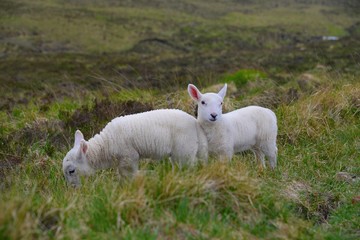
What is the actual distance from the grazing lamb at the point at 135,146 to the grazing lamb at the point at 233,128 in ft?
0.59

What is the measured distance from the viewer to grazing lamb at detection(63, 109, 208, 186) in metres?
6.26

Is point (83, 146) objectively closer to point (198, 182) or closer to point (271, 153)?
point (198, 182)

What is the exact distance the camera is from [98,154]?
6359mm

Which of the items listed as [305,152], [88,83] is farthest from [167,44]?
[305,152]

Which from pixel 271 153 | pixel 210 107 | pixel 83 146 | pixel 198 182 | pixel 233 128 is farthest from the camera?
pixel 271 153

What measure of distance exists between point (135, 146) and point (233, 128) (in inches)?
50.1

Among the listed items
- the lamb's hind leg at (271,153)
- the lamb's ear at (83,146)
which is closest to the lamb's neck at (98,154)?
the lamb's ear at (83,146)

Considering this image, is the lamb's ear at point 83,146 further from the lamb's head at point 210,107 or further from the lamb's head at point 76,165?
the lamb's head at point 210,107

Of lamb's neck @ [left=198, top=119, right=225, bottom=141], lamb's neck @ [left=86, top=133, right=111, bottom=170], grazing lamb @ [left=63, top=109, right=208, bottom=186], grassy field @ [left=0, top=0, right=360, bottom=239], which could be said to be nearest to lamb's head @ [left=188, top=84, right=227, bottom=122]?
lamb's neck @ [left=198, top=119, right=225, bottom=141]

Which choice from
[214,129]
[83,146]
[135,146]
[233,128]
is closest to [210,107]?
[214,129]

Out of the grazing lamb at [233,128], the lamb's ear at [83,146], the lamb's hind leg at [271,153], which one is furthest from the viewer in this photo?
the lamb's hind leg at [271,153]

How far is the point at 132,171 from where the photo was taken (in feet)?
20.7

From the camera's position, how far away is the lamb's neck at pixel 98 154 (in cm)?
634

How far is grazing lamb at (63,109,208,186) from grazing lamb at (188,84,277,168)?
0.18 meters
